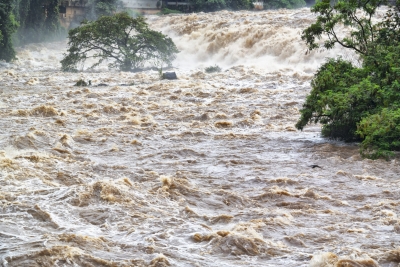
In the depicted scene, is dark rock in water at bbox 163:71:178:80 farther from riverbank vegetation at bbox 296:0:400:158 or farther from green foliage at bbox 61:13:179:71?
riverbank vegetation at bbox 296:0:400:158

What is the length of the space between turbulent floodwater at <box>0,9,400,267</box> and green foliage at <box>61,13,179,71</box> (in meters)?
7.02

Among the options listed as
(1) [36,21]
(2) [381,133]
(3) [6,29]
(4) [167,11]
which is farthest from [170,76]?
(4) [167,11]

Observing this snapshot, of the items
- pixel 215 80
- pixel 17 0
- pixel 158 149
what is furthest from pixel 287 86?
pixel 17 0

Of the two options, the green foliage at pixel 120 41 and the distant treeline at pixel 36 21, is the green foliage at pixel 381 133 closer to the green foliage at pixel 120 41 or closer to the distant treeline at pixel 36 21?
the green foliage at pixel 120 41

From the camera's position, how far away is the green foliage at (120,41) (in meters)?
27.2

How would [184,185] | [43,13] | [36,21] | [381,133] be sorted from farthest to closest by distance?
[43,13] < [36,21] < [381,133] < [184,185]

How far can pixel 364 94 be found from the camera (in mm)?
12273

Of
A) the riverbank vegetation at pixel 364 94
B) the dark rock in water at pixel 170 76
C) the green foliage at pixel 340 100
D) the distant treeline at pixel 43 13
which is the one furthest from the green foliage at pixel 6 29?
the green foliage at pixel 340 100

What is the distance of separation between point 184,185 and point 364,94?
4363 mm

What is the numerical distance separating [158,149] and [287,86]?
9.01 meters

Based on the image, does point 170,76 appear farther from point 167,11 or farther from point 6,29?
point 167,11

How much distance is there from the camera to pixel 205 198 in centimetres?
943

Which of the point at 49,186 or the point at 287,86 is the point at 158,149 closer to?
the point at 49,186

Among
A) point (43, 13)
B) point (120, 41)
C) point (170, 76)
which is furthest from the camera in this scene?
point (43, 13)
